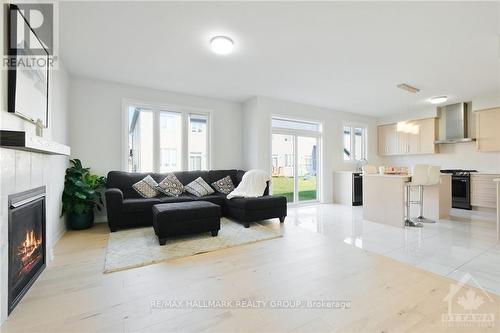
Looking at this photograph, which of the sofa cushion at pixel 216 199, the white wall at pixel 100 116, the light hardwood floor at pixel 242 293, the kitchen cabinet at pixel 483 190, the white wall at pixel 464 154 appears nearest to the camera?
the light hardwood floor at pixel 242 293

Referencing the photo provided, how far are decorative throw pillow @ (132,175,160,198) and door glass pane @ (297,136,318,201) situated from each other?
342 centimetres

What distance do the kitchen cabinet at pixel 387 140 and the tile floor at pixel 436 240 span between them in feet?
8.46

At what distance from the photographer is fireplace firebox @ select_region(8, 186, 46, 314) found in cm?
161

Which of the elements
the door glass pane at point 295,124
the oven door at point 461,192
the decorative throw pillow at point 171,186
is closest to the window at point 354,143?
the door glass pane at point 295,124

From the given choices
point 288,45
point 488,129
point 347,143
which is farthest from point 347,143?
point 288,45

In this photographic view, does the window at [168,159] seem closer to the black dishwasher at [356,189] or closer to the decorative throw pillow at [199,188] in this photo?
the decorative throw pillow at [199,188]

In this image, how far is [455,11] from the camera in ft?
7.16

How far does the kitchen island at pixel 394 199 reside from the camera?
3643 millimetres

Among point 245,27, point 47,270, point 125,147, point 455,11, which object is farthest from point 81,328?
point 455,11

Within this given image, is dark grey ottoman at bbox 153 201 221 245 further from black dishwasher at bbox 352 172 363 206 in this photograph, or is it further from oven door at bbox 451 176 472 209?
oven door at bbox 451 176 472 209

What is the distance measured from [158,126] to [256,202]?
2.57 meters

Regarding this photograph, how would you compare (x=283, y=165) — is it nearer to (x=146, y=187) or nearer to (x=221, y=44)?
(x=146, y=187)

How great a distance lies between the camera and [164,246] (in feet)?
8.99

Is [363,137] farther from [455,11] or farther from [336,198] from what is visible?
[455,11]
